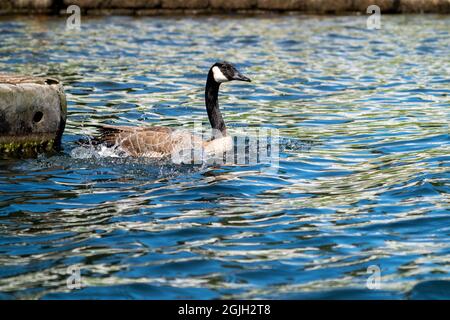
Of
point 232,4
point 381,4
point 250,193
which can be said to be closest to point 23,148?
point 250,193

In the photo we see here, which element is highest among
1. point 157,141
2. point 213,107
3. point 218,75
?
point 218,75

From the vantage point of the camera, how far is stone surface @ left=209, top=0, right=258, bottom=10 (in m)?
25.3

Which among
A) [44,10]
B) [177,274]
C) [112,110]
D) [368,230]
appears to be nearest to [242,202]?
[368,230]

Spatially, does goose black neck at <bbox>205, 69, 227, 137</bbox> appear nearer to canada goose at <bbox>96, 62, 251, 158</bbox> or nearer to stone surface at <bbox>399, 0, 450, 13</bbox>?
canada goose at <bbox>96, 62, 251, 158</bbox>

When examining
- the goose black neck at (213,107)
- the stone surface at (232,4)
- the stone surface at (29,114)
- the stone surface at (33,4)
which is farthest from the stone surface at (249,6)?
the stone surface at (29,114)

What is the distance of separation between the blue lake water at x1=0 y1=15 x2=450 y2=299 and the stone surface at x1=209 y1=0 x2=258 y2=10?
7.14 metres

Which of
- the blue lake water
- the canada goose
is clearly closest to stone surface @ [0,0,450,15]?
the blue lake water

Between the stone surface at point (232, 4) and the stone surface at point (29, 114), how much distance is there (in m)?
15.2

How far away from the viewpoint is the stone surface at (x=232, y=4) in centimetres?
2534

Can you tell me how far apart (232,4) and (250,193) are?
56.5 feet

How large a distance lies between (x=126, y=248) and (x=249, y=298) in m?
1.36

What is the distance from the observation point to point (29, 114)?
10172 millimetres

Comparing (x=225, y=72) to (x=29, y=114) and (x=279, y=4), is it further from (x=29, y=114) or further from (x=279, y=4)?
(x=279, y=4)

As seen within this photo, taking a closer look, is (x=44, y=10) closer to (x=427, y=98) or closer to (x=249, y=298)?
(x=427, y=98)
